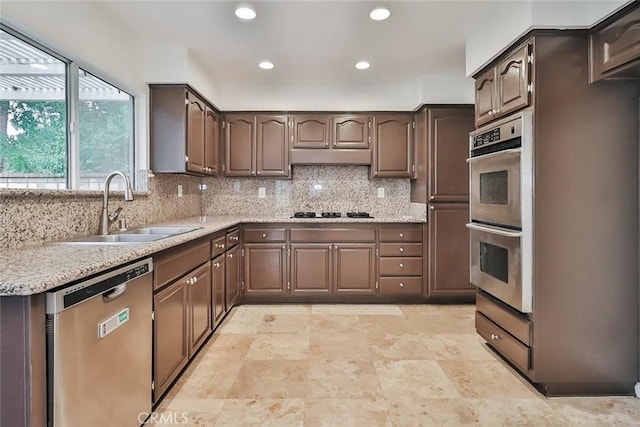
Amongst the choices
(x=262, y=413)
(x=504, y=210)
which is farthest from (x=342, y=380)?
(x=504, y=210)

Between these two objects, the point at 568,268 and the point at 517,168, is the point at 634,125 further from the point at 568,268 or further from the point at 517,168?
the point at 568,268

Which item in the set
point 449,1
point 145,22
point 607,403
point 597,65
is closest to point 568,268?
point 607,403

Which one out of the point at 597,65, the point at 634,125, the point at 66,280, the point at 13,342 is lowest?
the point at 13,342

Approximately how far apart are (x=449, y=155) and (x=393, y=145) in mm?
643

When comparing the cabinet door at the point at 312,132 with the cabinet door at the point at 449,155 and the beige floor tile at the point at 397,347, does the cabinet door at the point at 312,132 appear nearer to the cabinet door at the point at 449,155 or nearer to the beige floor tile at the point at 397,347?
the cabinet door at the point at 449,155

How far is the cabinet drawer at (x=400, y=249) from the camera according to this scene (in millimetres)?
3773

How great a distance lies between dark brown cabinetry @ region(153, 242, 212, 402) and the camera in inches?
72.5

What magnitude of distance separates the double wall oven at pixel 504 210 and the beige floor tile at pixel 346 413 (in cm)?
104

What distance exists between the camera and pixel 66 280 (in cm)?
113

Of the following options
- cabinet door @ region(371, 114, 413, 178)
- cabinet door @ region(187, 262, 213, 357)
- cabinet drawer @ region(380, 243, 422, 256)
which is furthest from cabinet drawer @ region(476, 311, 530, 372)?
cabinet door @ region(187, 262, 213, 357)

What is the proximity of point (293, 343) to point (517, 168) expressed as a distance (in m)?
2.02

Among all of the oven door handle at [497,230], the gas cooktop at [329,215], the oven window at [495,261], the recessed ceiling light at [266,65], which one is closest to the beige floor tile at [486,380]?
the oven window at [495,261]

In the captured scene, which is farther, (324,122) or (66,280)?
(324,122)

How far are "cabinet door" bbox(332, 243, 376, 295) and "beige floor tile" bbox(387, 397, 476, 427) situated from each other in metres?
1.81
